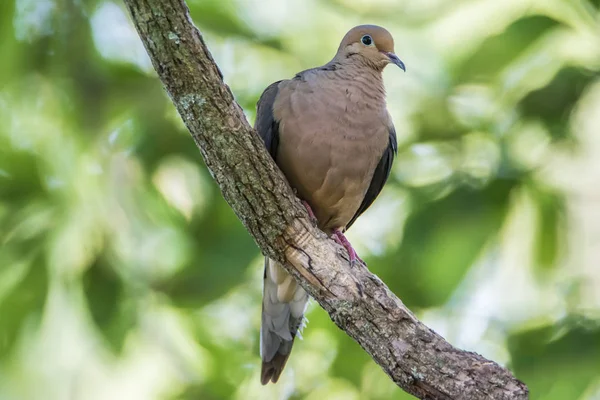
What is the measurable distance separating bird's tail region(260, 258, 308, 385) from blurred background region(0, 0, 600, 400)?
0.98 feet

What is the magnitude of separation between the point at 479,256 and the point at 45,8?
242 cm

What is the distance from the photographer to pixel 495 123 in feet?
14.5

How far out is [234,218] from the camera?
449cm

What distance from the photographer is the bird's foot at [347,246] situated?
3225 mm

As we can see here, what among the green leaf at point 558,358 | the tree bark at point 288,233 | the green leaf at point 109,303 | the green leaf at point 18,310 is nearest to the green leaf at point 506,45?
the green leaf at point 558,358

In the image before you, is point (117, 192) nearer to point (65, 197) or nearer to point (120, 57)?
point (65, 197)

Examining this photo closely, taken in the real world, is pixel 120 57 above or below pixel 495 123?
below

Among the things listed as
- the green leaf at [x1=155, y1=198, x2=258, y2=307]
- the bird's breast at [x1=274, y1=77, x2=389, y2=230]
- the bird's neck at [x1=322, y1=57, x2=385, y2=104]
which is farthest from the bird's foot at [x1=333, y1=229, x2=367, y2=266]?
the green leaf at [x1=155, y1=198, x2=258, y2=307]

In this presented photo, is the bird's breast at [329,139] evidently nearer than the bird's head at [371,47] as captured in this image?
Yes

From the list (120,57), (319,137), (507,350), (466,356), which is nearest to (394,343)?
(466,356)

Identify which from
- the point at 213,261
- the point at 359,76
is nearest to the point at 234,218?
the point at 213,261

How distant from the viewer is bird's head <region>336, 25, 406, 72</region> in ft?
12.5

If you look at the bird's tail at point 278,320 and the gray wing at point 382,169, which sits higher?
the gray wing at point 382,169

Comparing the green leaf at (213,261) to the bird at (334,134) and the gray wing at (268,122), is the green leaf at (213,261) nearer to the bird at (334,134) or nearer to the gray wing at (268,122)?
the bird at (334,134)
